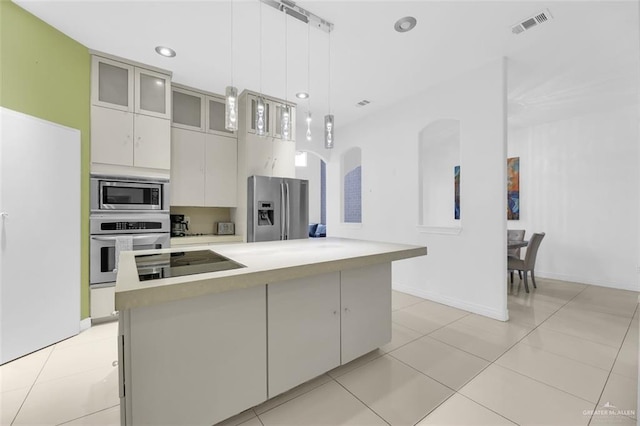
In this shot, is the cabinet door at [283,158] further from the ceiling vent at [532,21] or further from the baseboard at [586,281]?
the baseboard at [586,281]

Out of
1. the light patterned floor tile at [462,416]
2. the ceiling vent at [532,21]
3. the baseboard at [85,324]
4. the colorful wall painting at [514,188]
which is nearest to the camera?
the light patterned floor tile at [462,416]

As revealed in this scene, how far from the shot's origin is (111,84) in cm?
302

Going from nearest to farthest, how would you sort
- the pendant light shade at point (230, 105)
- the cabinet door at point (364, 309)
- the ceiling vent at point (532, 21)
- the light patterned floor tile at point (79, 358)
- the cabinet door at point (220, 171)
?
the pendant light shade at point (230, 105), the cabinet door at point (364, 309), the light patterned floor tile at point (79, 358), the ceiling vent at point (532, 21), the cabinet door at point (220, 171)

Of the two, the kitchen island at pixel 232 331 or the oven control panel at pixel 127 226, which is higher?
the oven control panel at pixel 127 226

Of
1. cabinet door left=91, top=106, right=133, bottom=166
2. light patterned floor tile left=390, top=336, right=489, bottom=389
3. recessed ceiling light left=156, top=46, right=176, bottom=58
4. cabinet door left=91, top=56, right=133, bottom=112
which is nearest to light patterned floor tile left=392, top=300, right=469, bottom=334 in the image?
light patterned floor tile left=390, top=336, right=489, bottom=389

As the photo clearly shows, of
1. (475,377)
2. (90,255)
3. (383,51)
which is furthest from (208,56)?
(475,377)

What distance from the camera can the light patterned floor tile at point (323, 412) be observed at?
5.18ft

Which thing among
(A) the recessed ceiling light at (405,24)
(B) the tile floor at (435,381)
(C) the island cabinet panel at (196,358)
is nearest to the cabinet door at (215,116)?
(A) the recessed ceiling light at (405,24)

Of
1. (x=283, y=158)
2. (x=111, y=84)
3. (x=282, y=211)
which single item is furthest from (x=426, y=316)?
(x=111, y=84)

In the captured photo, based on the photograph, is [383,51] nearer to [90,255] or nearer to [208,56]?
[208,56]

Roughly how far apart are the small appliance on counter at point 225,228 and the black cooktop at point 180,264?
2.18 metres

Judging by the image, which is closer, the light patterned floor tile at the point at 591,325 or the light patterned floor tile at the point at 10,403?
the light patterned floor tile at the point at 10,403

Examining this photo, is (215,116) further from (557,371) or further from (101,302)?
(557,371)

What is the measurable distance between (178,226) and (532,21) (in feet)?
14.9
